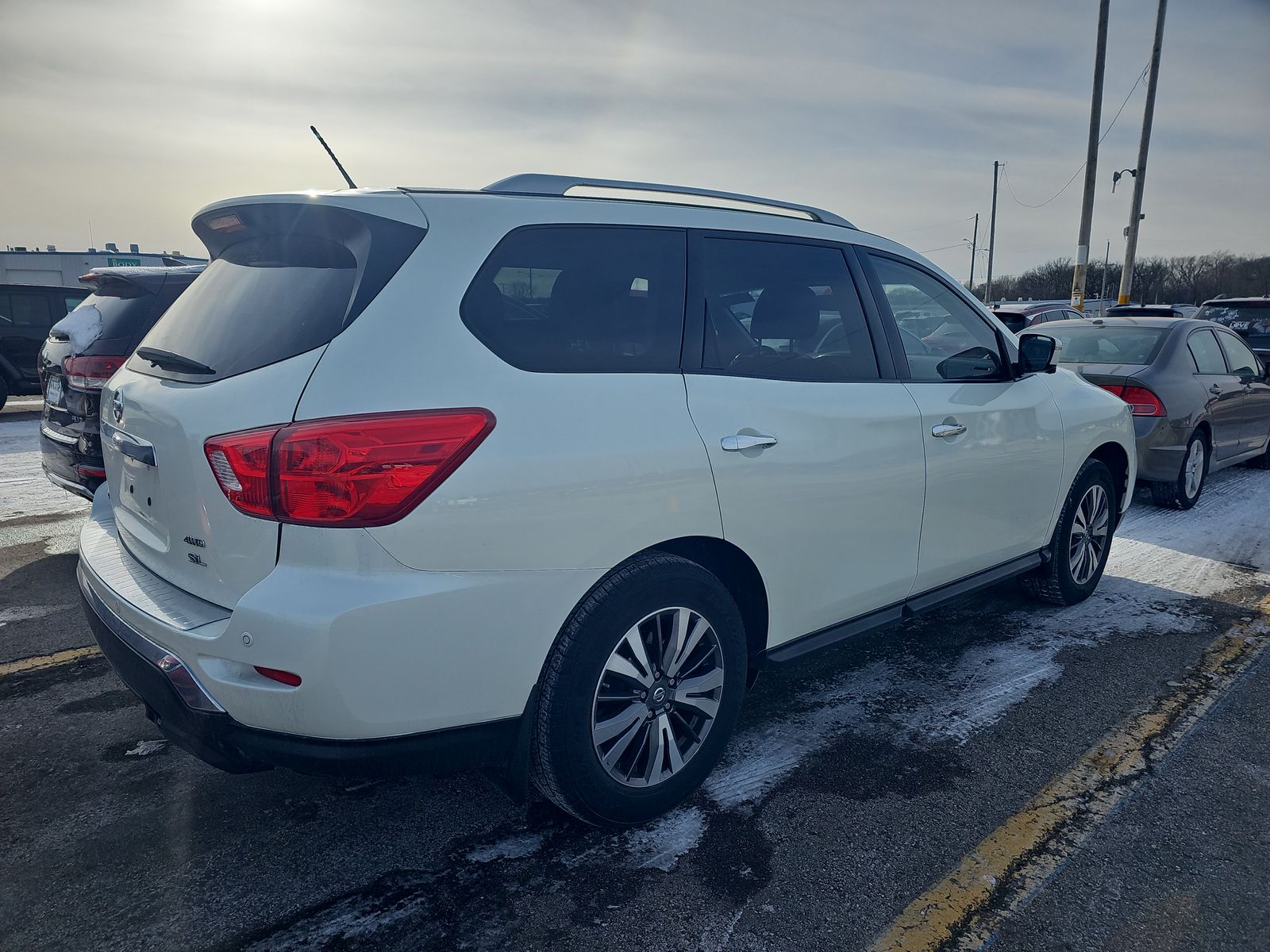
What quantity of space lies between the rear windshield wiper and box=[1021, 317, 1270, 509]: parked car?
6.16m

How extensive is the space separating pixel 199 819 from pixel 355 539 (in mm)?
1337

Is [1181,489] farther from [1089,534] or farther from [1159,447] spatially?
[1089,534]

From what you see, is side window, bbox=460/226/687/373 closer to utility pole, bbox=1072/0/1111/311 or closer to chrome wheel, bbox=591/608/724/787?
chrome wheel, bbox=591/608/724/787

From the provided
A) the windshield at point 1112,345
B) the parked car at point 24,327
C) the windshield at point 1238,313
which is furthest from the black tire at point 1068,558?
the parked car at point 24,327

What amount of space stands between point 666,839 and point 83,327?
15.8ft

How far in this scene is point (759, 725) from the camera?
337cm

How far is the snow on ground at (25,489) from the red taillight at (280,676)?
15.8 feet

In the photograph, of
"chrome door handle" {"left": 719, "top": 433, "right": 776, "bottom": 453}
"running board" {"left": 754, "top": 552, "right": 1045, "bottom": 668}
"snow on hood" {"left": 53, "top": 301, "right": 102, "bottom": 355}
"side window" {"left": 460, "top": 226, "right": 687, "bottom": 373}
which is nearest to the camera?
"side window" {"left": 460, "top": 226, "right": 687, "bottom": 373}

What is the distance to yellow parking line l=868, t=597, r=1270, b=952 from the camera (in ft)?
7.38

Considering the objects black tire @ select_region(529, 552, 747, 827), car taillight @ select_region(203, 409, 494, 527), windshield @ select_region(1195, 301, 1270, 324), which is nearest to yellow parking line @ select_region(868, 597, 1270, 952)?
black tire @ select_region(529, 552, 747, 827)

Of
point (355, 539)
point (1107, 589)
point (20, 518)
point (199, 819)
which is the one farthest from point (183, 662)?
point (20, 518)

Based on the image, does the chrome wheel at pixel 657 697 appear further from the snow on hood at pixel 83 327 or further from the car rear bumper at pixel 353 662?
the snow on hood at pixel 83 327

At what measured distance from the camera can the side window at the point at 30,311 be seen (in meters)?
13.1

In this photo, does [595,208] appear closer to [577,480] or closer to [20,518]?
[577,480]
